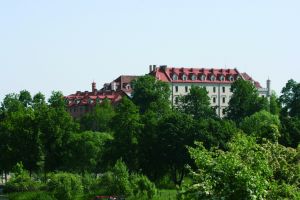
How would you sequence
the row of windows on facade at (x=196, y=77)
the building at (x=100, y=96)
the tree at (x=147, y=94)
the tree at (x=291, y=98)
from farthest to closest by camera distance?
the row of windows on facade at (x=196, y=77), the building at (x=100, y=96), the tree at (x=147, y=94), the tree at (x=291, y=98)

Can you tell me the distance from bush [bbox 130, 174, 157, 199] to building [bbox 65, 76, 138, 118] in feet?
248

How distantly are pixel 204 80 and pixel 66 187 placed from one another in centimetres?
8487

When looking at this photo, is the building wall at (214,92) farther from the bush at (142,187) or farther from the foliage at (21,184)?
the bush at (142,187)

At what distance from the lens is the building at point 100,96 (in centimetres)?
12950

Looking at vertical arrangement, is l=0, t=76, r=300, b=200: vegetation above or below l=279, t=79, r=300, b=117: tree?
below

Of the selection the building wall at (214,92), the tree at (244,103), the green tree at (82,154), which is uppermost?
the building wall at (214,92)

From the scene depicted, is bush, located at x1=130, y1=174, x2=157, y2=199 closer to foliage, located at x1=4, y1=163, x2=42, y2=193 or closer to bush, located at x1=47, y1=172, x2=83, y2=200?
bush, located at x1=47, y1=172, x2=83, y2=200

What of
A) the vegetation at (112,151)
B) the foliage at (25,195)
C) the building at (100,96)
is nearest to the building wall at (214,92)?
the building at (100,96)

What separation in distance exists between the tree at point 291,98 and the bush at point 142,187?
2068 inches

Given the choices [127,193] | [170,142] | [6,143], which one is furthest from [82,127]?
[127,193]

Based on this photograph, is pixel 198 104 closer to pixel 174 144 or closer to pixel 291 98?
pixel 291 98

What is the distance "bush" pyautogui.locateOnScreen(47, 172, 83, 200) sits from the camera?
2026 inches

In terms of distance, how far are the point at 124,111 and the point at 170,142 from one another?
8.72 m

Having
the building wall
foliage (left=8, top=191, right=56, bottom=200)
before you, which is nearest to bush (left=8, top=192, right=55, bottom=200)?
foliage (left=8, top=191, right=56, bottom=200)
